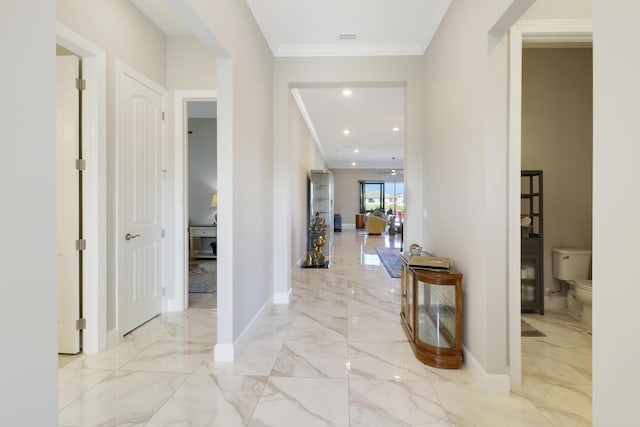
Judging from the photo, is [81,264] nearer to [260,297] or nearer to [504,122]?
[260,297]

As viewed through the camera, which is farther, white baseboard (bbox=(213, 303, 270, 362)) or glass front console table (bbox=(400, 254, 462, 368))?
white baseboard (bbox=(213, 303, 270, 362))

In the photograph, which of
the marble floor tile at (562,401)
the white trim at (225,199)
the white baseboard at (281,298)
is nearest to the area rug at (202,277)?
the white baseboard at (281,298)

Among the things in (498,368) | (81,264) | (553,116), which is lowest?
(498,368)

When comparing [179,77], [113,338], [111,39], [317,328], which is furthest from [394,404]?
[179,77]

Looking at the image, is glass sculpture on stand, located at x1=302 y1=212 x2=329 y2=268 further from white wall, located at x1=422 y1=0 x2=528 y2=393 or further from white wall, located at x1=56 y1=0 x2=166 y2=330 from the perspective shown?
white wall, located at x1=56 y1=0 x2=166 y2=330

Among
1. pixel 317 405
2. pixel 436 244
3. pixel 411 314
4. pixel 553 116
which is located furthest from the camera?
pixel 553 116

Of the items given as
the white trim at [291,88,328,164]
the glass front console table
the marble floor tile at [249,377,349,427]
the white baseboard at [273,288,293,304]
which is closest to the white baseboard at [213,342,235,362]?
the marble floor tile at [249,377,349,427]

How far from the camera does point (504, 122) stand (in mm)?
1900

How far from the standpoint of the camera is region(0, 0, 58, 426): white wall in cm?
74

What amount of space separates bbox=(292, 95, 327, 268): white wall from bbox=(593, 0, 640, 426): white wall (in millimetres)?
4040

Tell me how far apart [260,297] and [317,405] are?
148 centimetres

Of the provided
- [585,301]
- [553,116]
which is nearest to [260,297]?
[585,301]

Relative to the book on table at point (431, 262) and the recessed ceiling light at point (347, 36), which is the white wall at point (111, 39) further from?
the book on table at point (431, 262)

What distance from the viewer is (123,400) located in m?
1.85
